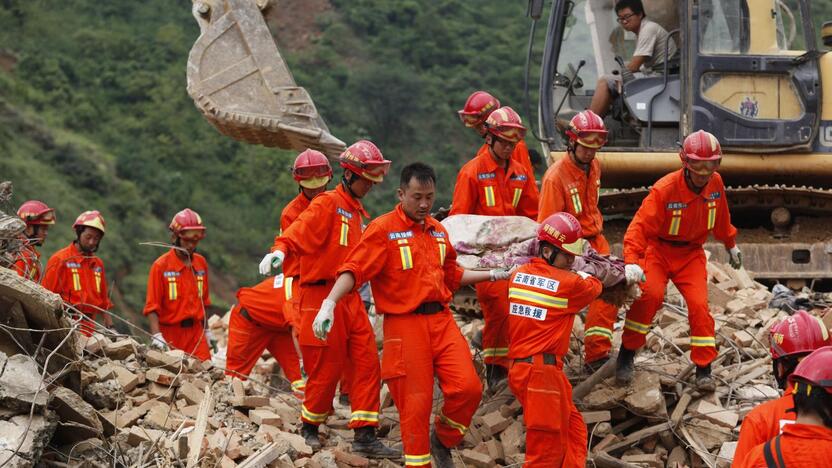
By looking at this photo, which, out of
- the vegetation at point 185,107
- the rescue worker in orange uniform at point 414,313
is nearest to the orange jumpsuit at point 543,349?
the rescue worker in orange uniform at point 414,313

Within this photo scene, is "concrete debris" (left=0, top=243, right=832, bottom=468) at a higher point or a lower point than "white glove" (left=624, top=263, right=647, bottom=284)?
lower

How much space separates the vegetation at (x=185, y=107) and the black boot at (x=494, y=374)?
1284 centimetres

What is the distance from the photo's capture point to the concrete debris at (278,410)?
7.26 meters

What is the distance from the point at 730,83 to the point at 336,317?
18.2ft

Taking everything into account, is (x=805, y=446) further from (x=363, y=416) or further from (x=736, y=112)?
(x=736, y=112)

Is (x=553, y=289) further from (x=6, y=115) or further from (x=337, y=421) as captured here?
(x=6, y=115)

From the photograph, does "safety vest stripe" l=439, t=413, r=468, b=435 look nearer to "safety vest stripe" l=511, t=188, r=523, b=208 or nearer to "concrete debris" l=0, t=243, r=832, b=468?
"concrete debris" l=0, t=243, r=832, b=468

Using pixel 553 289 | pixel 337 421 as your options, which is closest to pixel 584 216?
pixel 553 289

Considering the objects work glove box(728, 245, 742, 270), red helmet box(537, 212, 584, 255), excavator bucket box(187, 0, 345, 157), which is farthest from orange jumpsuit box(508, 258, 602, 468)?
excavator bucket box(187, 0, 345, 157)

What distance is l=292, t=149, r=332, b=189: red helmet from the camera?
31.8 feet

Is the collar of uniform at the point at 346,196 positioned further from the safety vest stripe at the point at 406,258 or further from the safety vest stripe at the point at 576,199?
the safety vest stripe at the point at 576,199

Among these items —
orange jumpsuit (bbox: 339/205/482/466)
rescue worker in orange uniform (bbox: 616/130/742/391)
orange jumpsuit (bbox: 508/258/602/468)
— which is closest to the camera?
orange jumpsuit (bbox: 508/258/602/468)

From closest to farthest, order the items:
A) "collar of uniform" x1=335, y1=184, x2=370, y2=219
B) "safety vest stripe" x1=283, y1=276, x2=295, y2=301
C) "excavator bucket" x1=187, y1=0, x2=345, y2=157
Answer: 1. "collar of uniform" x1=335, y1=184, x2=370, y2=219
2. "safety vest stripe" x1=283, y1=276, x2=295, y2=301
3. "excavator bucket" x1=187, y1=0, x2=345, y2=157

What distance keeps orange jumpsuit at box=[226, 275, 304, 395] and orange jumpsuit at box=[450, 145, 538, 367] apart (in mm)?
1673
